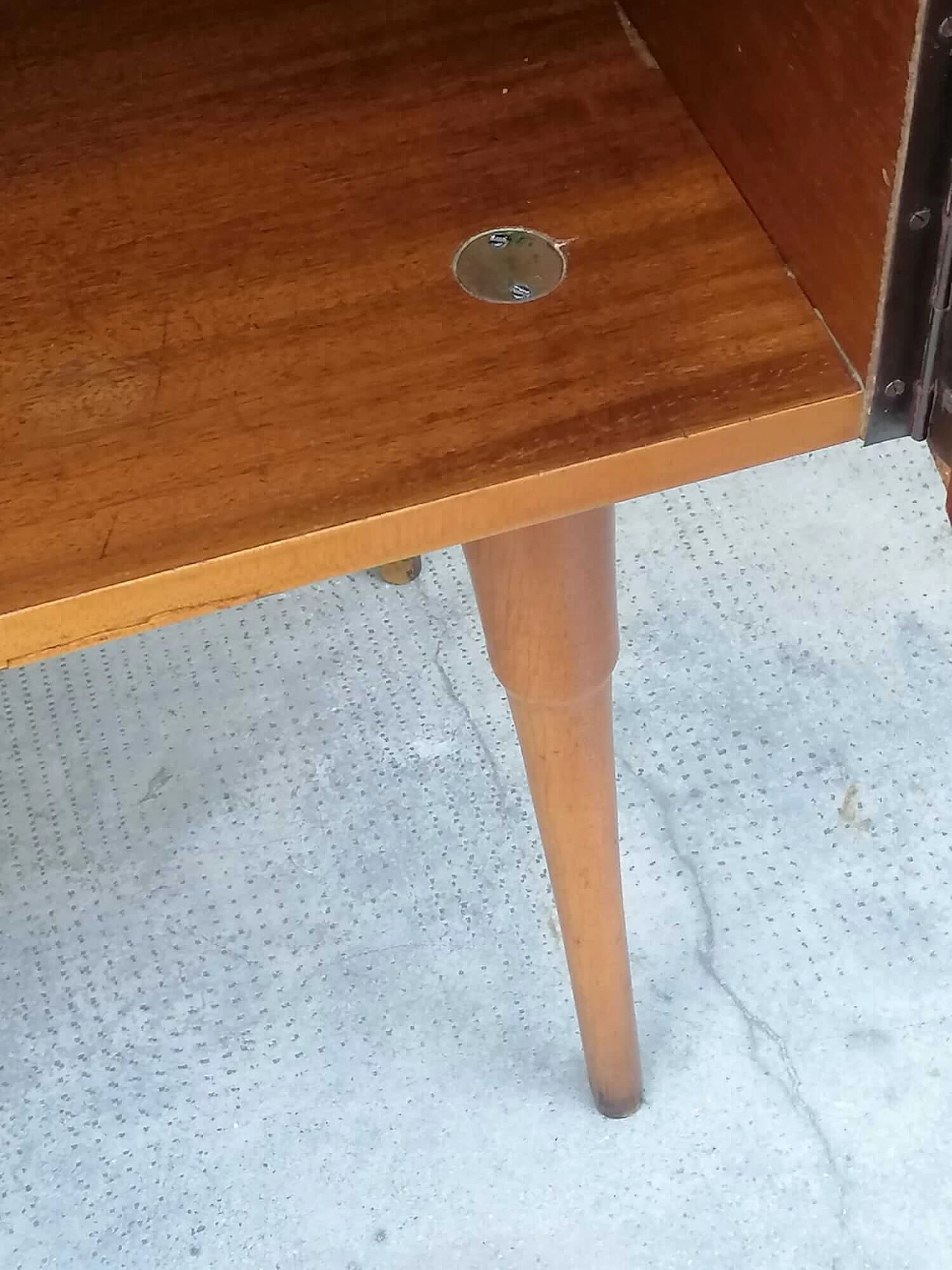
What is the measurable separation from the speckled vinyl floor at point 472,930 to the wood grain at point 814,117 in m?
0.52

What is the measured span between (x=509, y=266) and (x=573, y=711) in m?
0.21

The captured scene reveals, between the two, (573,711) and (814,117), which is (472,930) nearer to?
(573,711)

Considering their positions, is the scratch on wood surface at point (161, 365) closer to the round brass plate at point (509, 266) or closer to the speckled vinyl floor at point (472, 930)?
the round brass plate at point (509, 266)

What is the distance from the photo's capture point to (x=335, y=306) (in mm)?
466

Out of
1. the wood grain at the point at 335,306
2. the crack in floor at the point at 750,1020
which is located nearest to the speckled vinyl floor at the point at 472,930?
the crack in floor at the point at 750,1020

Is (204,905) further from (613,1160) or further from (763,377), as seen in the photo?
(763,377)

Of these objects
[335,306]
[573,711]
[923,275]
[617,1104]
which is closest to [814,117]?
[923,275]

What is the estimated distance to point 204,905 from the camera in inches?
35.1

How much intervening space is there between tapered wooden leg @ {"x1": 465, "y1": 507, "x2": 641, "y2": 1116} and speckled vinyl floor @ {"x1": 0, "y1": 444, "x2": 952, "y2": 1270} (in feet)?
0.33

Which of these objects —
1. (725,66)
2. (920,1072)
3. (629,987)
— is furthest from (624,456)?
(920,1072)

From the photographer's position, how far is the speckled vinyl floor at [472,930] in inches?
29.9

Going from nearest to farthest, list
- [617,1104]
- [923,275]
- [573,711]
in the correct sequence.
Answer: [923,275], [573,711], [617,1104]

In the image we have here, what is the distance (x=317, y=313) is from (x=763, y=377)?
0.16 metres

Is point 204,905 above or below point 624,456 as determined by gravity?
below
